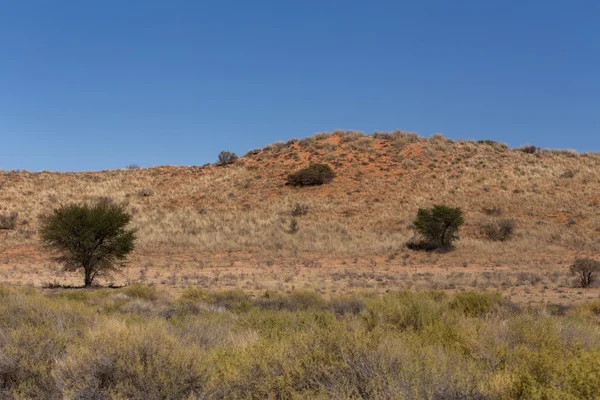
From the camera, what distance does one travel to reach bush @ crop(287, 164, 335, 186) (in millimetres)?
47094

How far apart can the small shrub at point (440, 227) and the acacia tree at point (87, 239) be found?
1974 cm

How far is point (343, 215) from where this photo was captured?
4006 cm

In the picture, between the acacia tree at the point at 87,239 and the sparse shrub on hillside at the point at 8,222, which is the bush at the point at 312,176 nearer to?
the sparse shrub on hillside at the point at 8,222

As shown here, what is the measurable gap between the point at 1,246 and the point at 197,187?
21.8m

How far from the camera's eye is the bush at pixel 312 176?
155 ft

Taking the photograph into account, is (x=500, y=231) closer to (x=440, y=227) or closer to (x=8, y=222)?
(x=440, y=227)

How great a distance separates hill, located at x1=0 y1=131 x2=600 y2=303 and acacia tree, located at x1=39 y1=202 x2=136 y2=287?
214cm

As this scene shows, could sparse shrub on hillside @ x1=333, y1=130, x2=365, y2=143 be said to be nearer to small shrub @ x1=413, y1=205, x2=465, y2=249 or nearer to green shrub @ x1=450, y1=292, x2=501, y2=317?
small shrub @ x1=413, y1=205, x2=465, y2=249

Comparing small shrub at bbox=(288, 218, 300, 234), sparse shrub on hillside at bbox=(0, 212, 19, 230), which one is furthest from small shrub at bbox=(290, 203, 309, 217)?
sparse shrub on hillside at bbox=(0, 212, 19, 230)

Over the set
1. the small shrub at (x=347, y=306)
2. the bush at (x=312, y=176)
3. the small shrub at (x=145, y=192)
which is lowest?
the small shrub at (x=347, y=306)

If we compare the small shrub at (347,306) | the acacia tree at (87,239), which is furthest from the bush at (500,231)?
the acacia tree at (87,239)

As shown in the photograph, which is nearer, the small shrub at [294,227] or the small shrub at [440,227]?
the small shrub at [440,227]

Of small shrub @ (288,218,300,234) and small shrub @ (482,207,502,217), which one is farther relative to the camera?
small shrub @ (482,207,502,217)

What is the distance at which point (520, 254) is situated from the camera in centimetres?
2839
